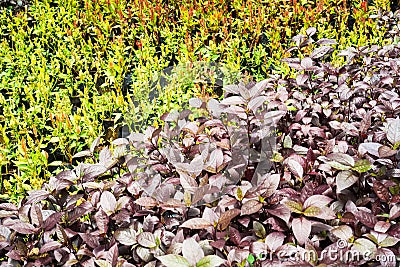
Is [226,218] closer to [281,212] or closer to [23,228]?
[281,212]

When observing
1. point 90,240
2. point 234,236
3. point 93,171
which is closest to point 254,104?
point 234,236

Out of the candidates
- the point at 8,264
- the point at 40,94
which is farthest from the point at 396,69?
the point at 40,94

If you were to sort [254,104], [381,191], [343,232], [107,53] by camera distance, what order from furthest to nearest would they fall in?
[107,53] → [254,104] → [381,191] → [343,232]

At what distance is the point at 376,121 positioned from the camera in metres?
1.92

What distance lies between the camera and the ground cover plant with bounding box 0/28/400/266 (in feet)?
4.13

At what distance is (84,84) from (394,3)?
113 inches

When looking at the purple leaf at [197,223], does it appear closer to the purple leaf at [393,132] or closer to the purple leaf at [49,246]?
the purple leaf at [49,246]

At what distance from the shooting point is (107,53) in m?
3.28

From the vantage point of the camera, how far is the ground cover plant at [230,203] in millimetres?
1260

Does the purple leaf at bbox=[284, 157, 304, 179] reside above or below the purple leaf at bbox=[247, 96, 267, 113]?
below

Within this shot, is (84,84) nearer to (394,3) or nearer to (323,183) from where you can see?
(323,183)

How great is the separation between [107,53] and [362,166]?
93.0 inches

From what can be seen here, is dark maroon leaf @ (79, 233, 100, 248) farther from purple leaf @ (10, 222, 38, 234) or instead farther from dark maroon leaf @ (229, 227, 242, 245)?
dark maroon leaf @ (229, 227, 242, 245)

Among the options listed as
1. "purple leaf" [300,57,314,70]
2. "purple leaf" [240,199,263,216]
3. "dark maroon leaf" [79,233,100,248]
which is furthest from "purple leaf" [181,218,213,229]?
"purple leaf" [300,57,314,70]
